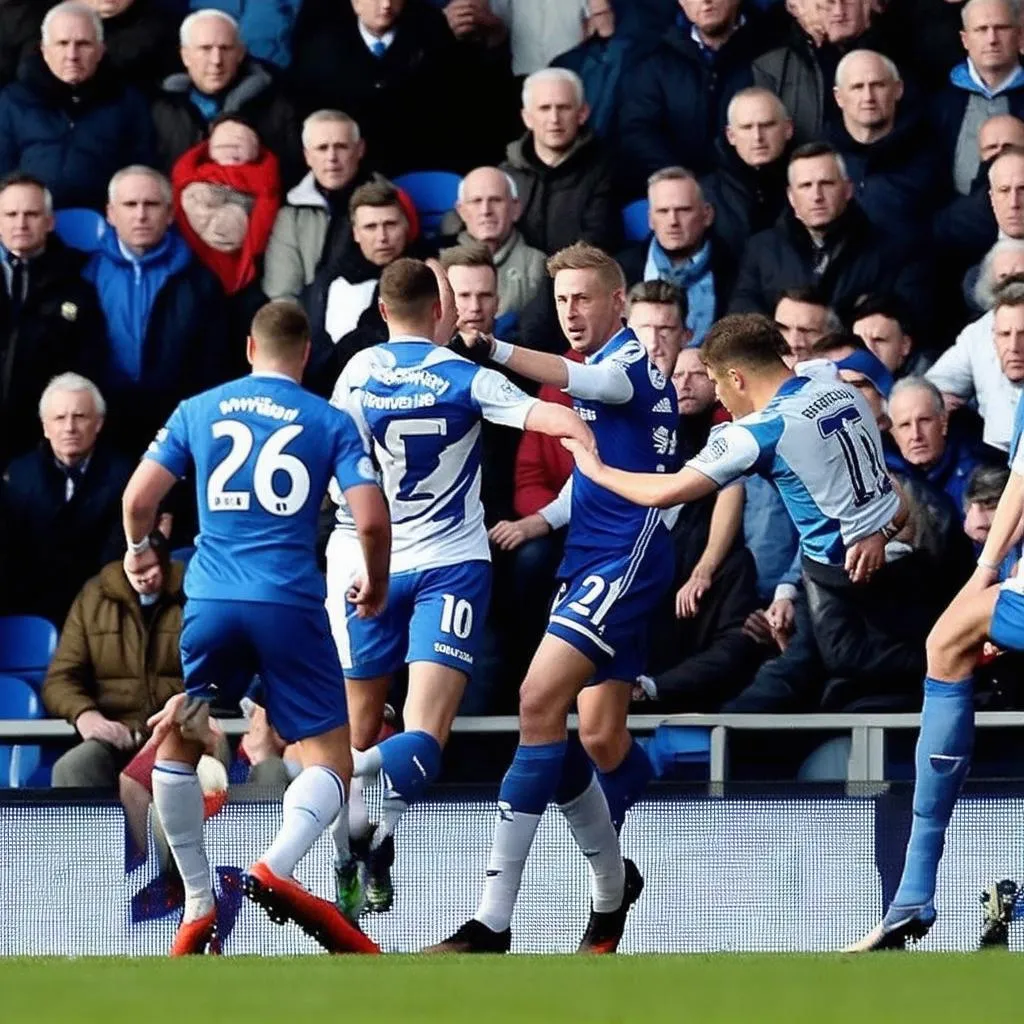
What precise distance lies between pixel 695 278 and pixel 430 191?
1838 millimetres

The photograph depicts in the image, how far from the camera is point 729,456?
27.8 ft

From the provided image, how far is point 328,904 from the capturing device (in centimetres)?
810

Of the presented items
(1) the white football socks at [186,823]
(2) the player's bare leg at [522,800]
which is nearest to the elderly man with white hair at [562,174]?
(2) the player's bare leg at [522,800]

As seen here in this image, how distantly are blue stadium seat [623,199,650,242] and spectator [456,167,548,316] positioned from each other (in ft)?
2.44

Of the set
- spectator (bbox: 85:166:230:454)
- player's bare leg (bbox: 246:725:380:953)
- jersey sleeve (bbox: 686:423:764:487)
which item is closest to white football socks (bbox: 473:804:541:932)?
player's bare leg (bbox: 246:725:380:953)

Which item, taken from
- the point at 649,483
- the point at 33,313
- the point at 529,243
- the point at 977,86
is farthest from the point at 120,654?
the point at 977,86

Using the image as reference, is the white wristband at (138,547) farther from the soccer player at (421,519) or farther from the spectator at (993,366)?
the spectator at (993,366)

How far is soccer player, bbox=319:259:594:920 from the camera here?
9.01 metres

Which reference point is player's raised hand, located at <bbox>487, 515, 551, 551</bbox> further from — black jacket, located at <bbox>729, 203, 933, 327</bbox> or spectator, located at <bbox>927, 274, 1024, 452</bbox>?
spectator, located at <bbox>927, 274, 1024, 452</bbox>

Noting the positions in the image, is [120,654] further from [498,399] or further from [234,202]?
[498,399]

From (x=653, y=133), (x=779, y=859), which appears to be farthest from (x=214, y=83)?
(x=779, y=859)

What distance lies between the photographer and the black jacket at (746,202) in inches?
484

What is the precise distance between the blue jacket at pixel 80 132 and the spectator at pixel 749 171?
10.2 ft

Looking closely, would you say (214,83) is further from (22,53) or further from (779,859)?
(779,859)
